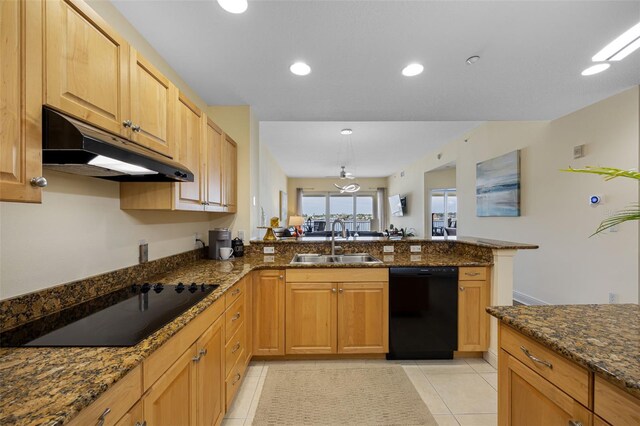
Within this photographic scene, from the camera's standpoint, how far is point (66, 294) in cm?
122

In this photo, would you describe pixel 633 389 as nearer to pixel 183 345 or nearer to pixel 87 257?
pixel 183 345

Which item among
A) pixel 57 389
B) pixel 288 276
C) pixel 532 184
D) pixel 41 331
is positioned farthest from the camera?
pixel 532 184

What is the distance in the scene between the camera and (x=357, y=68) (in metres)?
2.16

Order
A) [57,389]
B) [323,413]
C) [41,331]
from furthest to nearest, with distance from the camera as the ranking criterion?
1. [323,413]
2. [41,331]
3. [57,389]

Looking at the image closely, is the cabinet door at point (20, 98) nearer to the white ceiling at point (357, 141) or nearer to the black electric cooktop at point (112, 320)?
the black electric cooktop at point (112, 320)

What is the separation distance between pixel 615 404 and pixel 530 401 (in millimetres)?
352

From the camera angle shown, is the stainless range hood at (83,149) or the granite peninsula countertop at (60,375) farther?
the stainless range hood at (83,149)

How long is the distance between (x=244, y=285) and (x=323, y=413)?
1053 mm

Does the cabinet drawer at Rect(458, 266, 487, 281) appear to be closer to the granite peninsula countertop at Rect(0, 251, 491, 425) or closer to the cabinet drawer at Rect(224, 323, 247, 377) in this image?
the cabinet drawer at Rect(224, 323, 247, 377)

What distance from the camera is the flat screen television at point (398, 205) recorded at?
8.03 meters

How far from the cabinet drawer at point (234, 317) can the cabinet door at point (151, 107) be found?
42.1 inches

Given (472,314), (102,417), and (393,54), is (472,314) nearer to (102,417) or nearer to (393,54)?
(393,54)

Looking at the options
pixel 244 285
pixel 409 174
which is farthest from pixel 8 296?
pixel 409 174

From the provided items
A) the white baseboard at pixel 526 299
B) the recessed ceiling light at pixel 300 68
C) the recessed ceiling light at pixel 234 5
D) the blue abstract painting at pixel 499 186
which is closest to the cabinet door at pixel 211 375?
the recessed ceiling light at pixel 234 5
